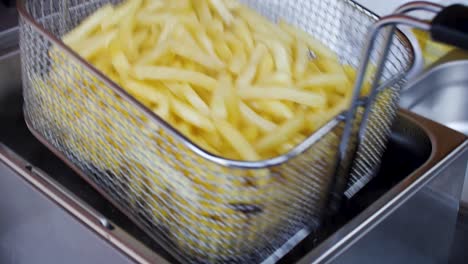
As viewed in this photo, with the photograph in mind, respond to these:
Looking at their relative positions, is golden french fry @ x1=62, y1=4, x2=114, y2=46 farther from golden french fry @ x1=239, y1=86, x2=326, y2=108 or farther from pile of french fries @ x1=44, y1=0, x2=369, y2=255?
golden french fry @ x1=239, y1=86, x2=326, y2=108

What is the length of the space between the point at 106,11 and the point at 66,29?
4.8 inches

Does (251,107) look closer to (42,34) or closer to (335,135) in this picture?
(335,135)

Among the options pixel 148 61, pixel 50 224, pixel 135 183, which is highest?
pixel 148 61

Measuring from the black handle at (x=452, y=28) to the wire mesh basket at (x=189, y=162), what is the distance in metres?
0.18

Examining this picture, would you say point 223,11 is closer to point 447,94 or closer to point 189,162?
point 189,162

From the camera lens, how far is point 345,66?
2.65 feet

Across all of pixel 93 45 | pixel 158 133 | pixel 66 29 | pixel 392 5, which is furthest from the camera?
pixel 392 5

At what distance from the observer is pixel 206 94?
0.74m

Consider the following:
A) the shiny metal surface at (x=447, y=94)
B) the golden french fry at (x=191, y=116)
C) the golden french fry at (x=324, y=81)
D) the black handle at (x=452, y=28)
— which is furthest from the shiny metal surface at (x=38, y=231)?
the shiny metal surface at (x=447, y=94)

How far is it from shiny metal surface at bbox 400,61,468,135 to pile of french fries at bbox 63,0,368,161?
1.64ft

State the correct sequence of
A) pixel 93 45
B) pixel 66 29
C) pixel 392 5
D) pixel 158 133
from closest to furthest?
1. pixel 158 133
2. pixel 93 45
3. pixel 66 29
4. pixel 392 5

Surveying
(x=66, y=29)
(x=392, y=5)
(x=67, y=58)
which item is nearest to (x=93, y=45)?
(x=67, y=58)

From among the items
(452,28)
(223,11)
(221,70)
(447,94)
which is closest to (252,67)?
(221,70)

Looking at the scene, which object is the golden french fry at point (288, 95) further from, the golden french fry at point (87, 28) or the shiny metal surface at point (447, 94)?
the shiny metal surface at point (447, 94)
